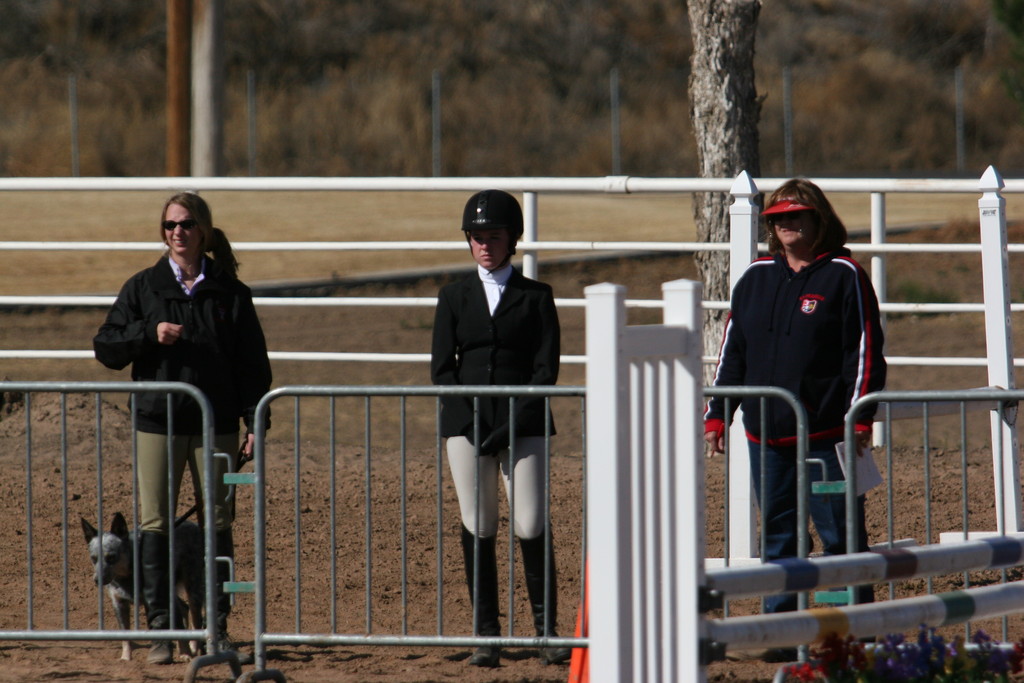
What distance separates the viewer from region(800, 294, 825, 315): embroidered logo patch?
5410 millimetres

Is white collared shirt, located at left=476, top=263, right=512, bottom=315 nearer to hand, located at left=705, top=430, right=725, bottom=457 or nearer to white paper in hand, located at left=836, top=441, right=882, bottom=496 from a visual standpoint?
hand, located at left=705, top=430, right=725, bottom=457

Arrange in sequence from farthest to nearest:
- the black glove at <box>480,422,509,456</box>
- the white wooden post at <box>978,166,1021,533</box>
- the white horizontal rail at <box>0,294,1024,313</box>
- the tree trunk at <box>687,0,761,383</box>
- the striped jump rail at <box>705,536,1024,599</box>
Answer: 1. the tree trunk at <box>687,0,761,383</box>
2. the white horizontal rail at <box>0,294,1024,313</box>
3. the white wooden post at <box>978,166,1021,533</box>
4. the black glove at <box>480,422,509,456</box>
5. the striped jump rail at <box>705,536,1024,599</box>

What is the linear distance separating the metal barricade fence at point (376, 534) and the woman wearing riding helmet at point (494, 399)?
82 millimetres

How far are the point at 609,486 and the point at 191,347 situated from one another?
96.1 inches

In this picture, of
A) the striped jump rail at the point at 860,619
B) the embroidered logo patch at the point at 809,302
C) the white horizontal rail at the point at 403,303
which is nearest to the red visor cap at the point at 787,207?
the embroidered logo patch at the point at 809,302

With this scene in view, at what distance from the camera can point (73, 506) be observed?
830cm

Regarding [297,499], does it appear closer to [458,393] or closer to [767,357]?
[458,393]

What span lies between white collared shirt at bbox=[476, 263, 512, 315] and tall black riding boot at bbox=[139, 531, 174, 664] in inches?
Result: 58.7

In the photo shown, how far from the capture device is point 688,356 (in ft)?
13.2

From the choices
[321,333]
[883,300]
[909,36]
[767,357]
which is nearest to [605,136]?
[909,36]

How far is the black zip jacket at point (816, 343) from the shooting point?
5379mm

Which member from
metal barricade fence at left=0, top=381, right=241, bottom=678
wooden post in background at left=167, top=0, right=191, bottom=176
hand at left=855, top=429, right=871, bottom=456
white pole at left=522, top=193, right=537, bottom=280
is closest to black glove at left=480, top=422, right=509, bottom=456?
metal barricade fence at left=0, top=381, right=241, bottom=678

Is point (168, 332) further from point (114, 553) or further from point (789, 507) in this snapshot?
point (789, 507)

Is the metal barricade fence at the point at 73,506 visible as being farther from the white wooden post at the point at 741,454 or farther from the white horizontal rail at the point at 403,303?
the white wooden post at the point at 741,454
